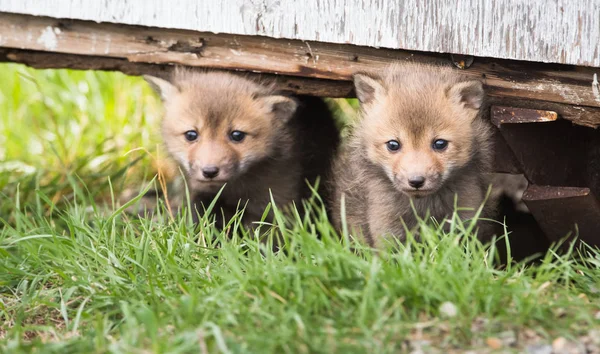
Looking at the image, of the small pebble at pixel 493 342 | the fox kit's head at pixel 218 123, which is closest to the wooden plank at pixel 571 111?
the fox kit's head at pixel 218 123

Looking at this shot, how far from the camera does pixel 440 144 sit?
3938 millimetres

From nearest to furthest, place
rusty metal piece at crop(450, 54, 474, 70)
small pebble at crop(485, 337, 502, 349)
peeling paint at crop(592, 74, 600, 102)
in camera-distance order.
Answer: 1. small pebble at crop(485, 337, 502, 349)
2. peeling paint at crop(592, 74, 600, 102)
3. rusty metal piece at crop(450, 54, 474, 70)

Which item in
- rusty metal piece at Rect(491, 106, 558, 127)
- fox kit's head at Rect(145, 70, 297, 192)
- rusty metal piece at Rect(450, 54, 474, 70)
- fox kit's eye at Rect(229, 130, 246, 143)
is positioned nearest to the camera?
rusty metal piece at Rect(491, 106, 558, 127)

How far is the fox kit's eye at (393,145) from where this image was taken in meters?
3.98

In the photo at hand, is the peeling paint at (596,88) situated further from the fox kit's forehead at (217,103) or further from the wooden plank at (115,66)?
the fox kit's forehead at (217,103)

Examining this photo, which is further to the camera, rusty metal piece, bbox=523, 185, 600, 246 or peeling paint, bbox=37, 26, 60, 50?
peeling paint, bbox=37, 26, 60, 50

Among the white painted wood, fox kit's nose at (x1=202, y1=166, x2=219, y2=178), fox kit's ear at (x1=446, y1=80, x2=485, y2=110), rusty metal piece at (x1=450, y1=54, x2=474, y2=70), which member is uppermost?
the white painted wood

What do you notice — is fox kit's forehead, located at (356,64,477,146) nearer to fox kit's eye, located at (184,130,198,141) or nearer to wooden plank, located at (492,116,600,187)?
wooden plank, located at (492,116,600,187)

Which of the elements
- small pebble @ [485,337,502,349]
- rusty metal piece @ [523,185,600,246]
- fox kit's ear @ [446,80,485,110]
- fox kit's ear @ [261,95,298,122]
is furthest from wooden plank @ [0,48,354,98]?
small pebble @ [485,337,502,349]

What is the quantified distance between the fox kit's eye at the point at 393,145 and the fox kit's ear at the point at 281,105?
2.93ft

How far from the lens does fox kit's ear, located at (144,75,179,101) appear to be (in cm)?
466

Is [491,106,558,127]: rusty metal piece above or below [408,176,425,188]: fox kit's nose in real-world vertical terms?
above

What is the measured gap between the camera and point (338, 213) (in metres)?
4.63

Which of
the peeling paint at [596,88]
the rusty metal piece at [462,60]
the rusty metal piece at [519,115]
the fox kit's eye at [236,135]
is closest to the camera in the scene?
the peeling paint at [596,88]
